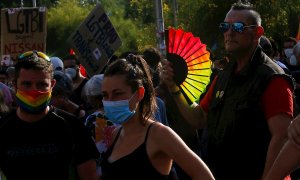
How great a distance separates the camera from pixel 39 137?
15.1 feet

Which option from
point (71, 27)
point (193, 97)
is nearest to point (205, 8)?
point (193, 97)

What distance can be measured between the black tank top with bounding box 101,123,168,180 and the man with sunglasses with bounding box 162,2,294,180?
1030 mm

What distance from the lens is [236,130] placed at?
493cm

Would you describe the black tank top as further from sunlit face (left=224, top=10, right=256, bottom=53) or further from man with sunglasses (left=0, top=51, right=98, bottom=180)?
sunlit face (left=224, top=10, right=256, bottom=53)

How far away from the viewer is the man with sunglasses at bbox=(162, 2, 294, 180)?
15.7ft

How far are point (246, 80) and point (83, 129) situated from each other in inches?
42.5

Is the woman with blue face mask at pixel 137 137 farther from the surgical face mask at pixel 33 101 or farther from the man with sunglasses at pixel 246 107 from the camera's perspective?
the man with sunglasses at pixel 246 107

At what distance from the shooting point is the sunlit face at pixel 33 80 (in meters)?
4.74

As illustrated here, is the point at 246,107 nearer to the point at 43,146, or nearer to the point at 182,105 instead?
the point at 182,105

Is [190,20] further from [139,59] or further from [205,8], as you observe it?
[139,59]

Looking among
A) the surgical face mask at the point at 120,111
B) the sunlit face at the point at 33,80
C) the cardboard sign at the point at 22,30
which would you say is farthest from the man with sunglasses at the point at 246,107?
the cardboard sign at the point at 22,30

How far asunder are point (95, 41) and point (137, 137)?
20.8 feet

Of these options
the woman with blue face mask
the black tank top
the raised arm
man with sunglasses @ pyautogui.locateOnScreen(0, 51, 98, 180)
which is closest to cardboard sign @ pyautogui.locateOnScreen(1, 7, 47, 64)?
the raised arm

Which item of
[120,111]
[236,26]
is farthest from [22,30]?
[120,111]
